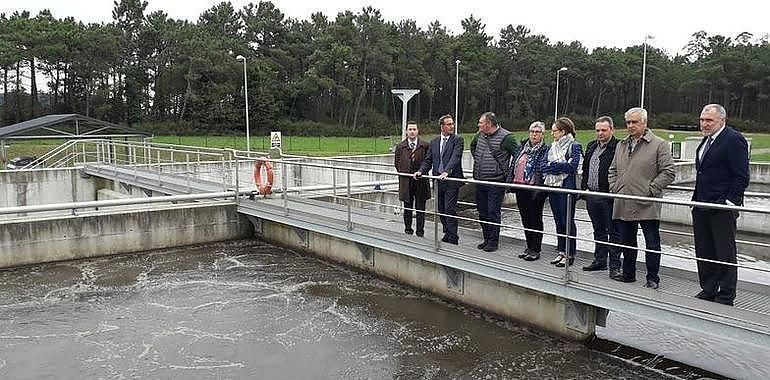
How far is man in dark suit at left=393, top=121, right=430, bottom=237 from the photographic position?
26.7ft

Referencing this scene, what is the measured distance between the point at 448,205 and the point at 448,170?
425 millimetres

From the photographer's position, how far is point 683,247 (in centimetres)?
1251

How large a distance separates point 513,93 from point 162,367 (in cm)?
6965

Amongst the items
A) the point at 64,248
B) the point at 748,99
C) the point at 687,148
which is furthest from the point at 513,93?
the point at 64,248

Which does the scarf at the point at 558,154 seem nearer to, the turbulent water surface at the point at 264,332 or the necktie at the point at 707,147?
the necktie at the point at 707,147

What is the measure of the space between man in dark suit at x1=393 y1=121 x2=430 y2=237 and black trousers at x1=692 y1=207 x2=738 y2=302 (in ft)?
11.6

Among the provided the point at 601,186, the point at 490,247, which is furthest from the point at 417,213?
A: the point at 601,186

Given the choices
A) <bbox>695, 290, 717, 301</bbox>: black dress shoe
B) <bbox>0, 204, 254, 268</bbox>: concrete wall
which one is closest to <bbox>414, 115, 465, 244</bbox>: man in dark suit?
<bbox>695, 290, 717, 301</bbox>: black dress shoe

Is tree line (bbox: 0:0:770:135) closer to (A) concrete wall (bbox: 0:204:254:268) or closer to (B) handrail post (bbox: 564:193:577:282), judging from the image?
(A) concrete wall (bbox: 0:204:254:268)

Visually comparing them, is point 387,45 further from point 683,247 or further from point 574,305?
point 574,305

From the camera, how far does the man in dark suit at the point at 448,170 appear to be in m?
7.66

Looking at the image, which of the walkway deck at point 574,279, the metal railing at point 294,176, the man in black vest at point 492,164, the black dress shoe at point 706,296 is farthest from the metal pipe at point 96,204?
the black dress shoe at point 706,296

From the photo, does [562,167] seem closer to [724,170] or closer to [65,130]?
[724,170]

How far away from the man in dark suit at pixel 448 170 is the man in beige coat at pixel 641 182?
2221 millimetres
